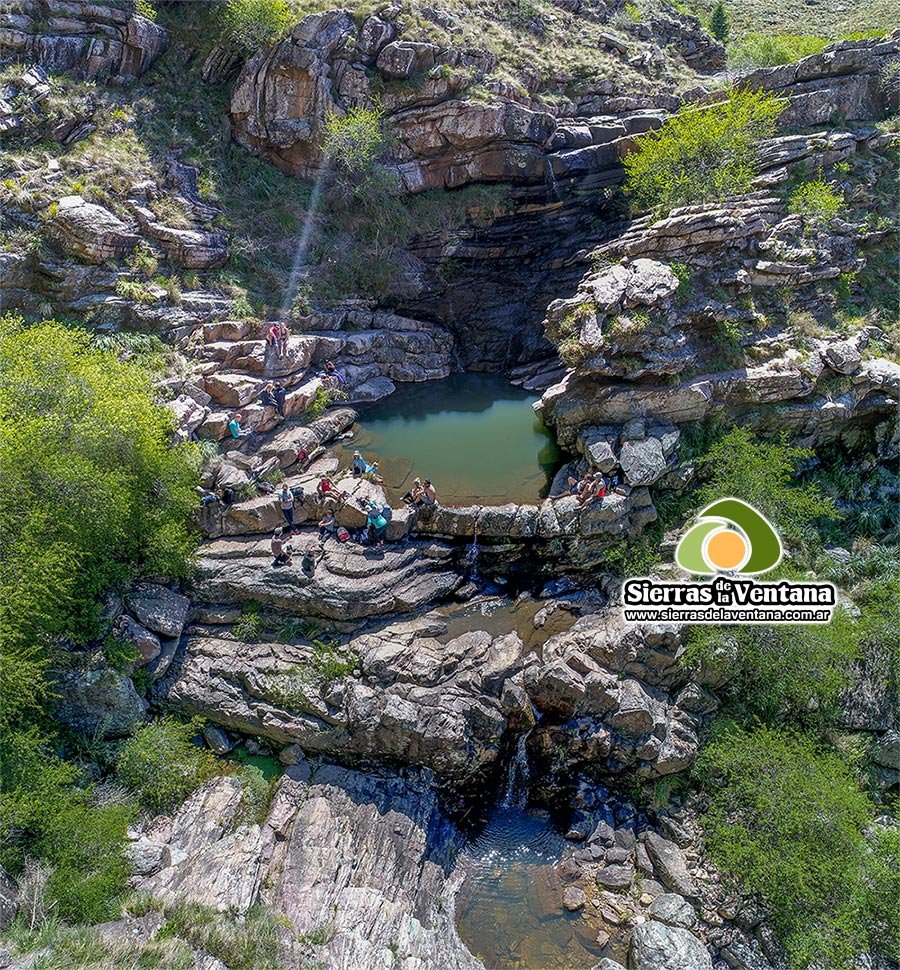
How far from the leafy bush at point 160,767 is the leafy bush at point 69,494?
273 centimetres

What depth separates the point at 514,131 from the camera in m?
29.2

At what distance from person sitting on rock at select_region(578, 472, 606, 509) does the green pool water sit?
2442 mm

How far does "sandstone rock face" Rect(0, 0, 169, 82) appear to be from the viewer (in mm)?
23906

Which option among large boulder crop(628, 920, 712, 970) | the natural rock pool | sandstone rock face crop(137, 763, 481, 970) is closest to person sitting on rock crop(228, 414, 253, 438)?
sandstone rock face crop(137, 763, 481, 970)

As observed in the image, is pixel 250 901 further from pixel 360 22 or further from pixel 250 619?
pixel 360 22

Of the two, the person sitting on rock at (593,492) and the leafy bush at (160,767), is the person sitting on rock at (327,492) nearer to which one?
the leafy bush at (160,767)

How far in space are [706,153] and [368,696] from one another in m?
27.8

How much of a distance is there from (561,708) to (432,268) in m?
24.8

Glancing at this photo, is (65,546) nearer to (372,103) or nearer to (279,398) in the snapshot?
(279,398)

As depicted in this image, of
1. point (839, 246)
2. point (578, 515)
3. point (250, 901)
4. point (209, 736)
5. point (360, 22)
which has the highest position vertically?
point (360, 22)

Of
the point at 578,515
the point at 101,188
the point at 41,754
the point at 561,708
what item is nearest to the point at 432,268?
the point at 101,188

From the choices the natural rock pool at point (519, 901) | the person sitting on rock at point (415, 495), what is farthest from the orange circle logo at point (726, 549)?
the person sitting on rock at point (415, 495)

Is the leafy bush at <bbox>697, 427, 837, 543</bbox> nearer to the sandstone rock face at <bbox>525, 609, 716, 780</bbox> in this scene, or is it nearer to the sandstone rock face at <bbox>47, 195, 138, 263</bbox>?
the sandstone rock face at <bbox>525, 609, 716, 780</bbox>

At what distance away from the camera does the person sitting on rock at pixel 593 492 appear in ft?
63.8
